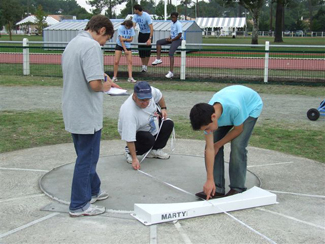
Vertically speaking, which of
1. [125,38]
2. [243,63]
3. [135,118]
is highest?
[125,38]

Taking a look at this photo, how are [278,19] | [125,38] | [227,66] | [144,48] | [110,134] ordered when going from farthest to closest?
[278,19], [227,66], [144,48], [125,38], [110,134]

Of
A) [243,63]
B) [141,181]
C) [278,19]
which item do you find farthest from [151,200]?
[278,19]

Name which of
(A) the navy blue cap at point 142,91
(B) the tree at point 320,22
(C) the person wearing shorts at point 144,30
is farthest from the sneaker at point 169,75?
(B) the tree at point 320,22

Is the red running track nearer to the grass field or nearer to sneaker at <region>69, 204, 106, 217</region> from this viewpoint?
the grass field

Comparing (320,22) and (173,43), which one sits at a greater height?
(320,22)

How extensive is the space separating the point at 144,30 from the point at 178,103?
5.44 metres

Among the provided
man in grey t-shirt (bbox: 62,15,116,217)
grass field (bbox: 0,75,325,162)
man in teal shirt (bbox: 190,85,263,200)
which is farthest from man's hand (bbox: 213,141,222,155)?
grass field (bbox: 0,75,325,162)

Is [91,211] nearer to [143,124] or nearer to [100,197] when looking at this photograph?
[100,197]

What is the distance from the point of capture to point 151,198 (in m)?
4.71

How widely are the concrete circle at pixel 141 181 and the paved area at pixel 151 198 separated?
0.5 inches

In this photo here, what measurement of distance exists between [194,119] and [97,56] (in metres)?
0.97

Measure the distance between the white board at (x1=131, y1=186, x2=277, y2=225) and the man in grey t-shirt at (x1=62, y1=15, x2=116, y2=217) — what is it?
46 cm

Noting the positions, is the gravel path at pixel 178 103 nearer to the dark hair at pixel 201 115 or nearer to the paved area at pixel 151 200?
the paved area at pixel 151 200

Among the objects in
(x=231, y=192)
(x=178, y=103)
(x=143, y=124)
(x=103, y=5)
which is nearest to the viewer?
(x=231, y=192)
